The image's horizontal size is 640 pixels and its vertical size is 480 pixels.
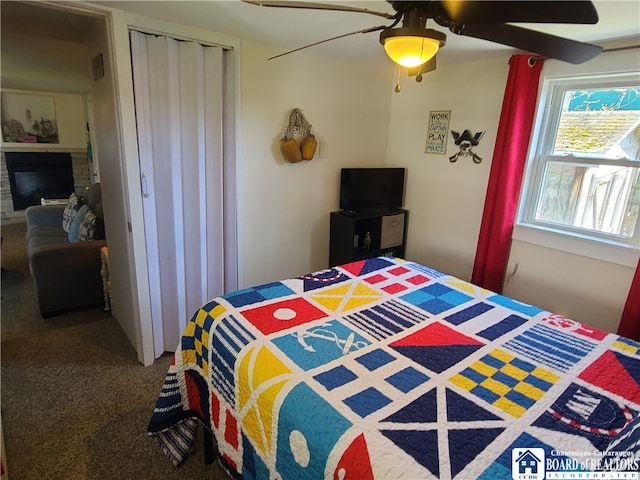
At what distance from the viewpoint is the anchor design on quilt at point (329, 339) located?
1.39 metres

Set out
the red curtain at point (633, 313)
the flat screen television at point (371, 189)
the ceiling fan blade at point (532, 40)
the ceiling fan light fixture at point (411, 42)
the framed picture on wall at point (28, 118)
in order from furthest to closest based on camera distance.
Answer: the framed picture on wall at point (28, 118) → the flat screen television at point (371, 189) → the red curtain at point (633, 313) → the ceiling fan blade at point (532, 40) → the ceiling fan light fixture at point (411, 42)

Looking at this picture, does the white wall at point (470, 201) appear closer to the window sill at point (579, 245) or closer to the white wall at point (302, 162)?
the window sill at point (579, 245)

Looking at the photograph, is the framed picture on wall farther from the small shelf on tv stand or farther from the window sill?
the window sill

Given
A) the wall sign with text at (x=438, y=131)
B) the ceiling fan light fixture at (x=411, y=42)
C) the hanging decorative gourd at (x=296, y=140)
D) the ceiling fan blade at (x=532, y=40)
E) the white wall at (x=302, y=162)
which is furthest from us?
the wall sign with text at (x=438, y=131)

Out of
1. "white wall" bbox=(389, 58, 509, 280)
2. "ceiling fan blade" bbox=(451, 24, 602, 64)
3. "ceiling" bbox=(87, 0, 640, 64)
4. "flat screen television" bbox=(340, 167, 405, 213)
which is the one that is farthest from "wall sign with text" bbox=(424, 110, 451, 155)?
"ceiling fan blade" bbox=(451, 24, 602, 64)

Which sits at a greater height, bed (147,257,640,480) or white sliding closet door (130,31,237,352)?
white sliding closet door (130,31,237,352)

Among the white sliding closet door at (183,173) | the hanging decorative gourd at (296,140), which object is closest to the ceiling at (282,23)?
the white sliding closet door at (183,173)

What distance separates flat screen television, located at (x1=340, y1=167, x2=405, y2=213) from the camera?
10.5 ft

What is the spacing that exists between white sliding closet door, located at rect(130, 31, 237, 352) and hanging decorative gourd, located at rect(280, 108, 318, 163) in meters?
Answer: 0.45

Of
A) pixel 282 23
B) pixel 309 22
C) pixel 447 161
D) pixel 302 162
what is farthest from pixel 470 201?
pixel 282 23

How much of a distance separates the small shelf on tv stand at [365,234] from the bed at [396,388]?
118 cm

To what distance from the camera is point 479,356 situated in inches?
55.1

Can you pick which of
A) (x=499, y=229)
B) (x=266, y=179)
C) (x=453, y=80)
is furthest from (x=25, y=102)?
(x=499, y=229)

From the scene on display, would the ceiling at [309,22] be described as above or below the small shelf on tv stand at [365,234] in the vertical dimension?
above
